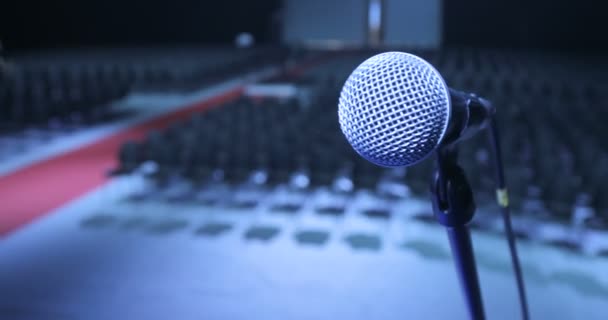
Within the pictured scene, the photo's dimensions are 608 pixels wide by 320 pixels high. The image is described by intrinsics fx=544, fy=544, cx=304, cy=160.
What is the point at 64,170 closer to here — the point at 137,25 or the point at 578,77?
the point at 578,77

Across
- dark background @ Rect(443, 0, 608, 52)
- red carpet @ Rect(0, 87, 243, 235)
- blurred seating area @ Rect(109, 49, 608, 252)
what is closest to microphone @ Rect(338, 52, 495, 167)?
blurred seating area @ Rect(109, 49, 608, 252)

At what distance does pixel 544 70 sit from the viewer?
1316cm

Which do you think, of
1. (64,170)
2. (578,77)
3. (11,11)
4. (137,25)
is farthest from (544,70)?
(11,11)

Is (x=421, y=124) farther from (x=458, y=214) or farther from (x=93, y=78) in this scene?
(x=93, y=78)

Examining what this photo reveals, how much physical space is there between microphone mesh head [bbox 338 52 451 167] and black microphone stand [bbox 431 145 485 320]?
75mm

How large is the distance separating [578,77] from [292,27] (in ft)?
37.1

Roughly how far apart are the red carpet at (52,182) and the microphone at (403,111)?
17.2ft

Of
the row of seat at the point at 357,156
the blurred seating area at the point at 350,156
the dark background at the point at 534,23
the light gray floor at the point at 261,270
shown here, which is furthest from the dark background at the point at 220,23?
the light gray floor at the point at 261,270

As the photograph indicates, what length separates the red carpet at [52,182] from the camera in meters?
5.84

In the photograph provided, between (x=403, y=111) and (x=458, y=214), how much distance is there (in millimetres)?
242

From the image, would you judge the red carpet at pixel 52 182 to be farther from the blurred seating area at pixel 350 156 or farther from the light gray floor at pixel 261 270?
the blurred seating area at pixel 350 156

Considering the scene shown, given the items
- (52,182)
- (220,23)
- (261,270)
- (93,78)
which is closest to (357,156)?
(261,270)

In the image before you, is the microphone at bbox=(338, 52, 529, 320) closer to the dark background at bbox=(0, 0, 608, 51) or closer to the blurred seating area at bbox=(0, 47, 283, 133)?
the blurred seating area at bbox=(0, 47, 283, 133)

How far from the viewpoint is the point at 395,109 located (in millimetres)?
1082
